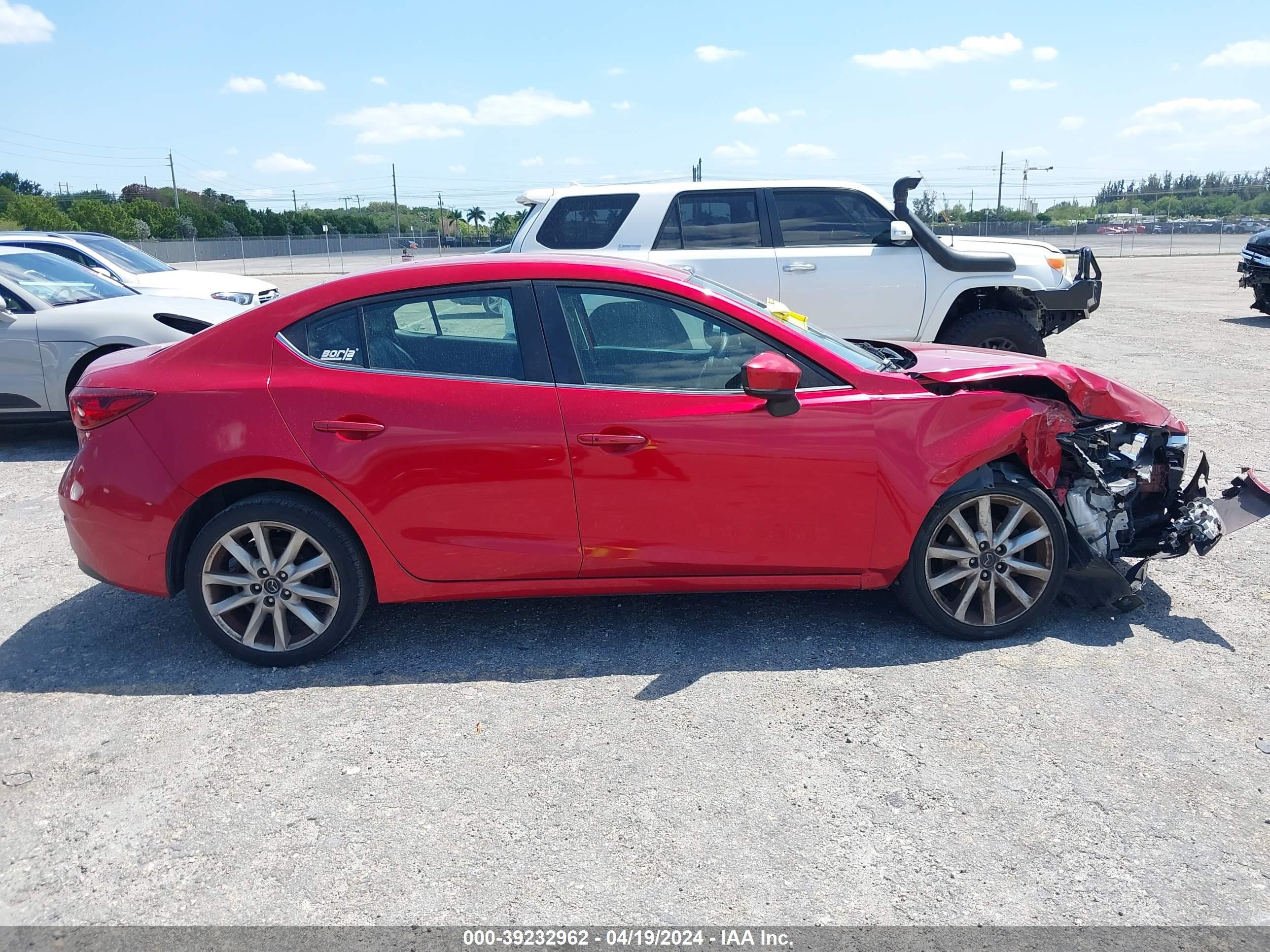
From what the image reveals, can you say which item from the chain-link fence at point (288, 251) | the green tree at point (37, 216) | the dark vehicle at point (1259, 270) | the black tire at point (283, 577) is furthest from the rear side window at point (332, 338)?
the green tree at point (37, 216)

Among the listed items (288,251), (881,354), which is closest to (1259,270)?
(881,354)

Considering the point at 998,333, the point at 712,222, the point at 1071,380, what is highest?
the point at 712,222

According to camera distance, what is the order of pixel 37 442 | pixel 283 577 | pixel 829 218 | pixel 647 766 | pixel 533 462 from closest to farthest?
pixel 647 766, pixel 533 462, pixel 283 577, pixel 37 442, pixel 829 218

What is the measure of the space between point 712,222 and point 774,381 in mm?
5286

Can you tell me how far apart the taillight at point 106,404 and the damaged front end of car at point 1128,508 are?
381 cm

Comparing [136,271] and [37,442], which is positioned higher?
[136,271]

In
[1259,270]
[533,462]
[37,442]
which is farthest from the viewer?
[1259,270]

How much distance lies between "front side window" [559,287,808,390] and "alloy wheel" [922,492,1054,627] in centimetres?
89

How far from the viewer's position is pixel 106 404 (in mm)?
4016

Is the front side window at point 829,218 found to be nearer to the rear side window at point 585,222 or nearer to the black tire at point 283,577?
the rear side window at point 585,222

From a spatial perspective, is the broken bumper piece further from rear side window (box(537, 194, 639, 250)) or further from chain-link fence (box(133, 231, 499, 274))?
chain-link fence (box(133, 231, 499, 274))

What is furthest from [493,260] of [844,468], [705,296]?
[844,468]

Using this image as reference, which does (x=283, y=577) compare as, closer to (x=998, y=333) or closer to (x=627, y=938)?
(x=627, y=938)

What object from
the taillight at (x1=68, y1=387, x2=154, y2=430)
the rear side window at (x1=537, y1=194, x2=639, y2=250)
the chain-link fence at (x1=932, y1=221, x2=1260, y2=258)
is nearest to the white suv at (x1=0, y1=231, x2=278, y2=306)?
the rear side window at (x1=537, y1=194, x2=639, y2=250)
